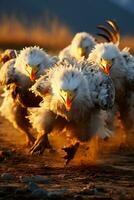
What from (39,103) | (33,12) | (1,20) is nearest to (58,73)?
(39,103)

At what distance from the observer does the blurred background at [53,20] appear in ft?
125

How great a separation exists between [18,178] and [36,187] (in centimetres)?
95

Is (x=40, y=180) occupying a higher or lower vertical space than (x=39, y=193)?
higher

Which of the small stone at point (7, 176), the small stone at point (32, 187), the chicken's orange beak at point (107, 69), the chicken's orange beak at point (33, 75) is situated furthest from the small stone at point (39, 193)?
the chicken's orange beak at point (107, 69)

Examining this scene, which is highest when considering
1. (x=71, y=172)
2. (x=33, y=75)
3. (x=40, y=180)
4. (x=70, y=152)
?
(x=33, y=75)

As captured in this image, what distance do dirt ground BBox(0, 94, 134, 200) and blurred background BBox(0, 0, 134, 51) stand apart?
818 inches

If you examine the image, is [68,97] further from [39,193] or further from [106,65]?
[106,65]

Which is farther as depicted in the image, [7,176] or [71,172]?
[71,172]

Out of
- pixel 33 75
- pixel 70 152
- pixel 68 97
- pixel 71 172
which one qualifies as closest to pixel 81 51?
pixel 33 75

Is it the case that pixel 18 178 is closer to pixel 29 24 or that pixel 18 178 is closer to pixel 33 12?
pixel 29 24

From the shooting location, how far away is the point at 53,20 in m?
58.2

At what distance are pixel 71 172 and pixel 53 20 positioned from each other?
48507 millimetres

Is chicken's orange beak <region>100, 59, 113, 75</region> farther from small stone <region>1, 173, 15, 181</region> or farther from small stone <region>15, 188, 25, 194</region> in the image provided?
small stone <region>15, 188, 25, 194</region>

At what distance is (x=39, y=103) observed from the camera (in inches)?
454
